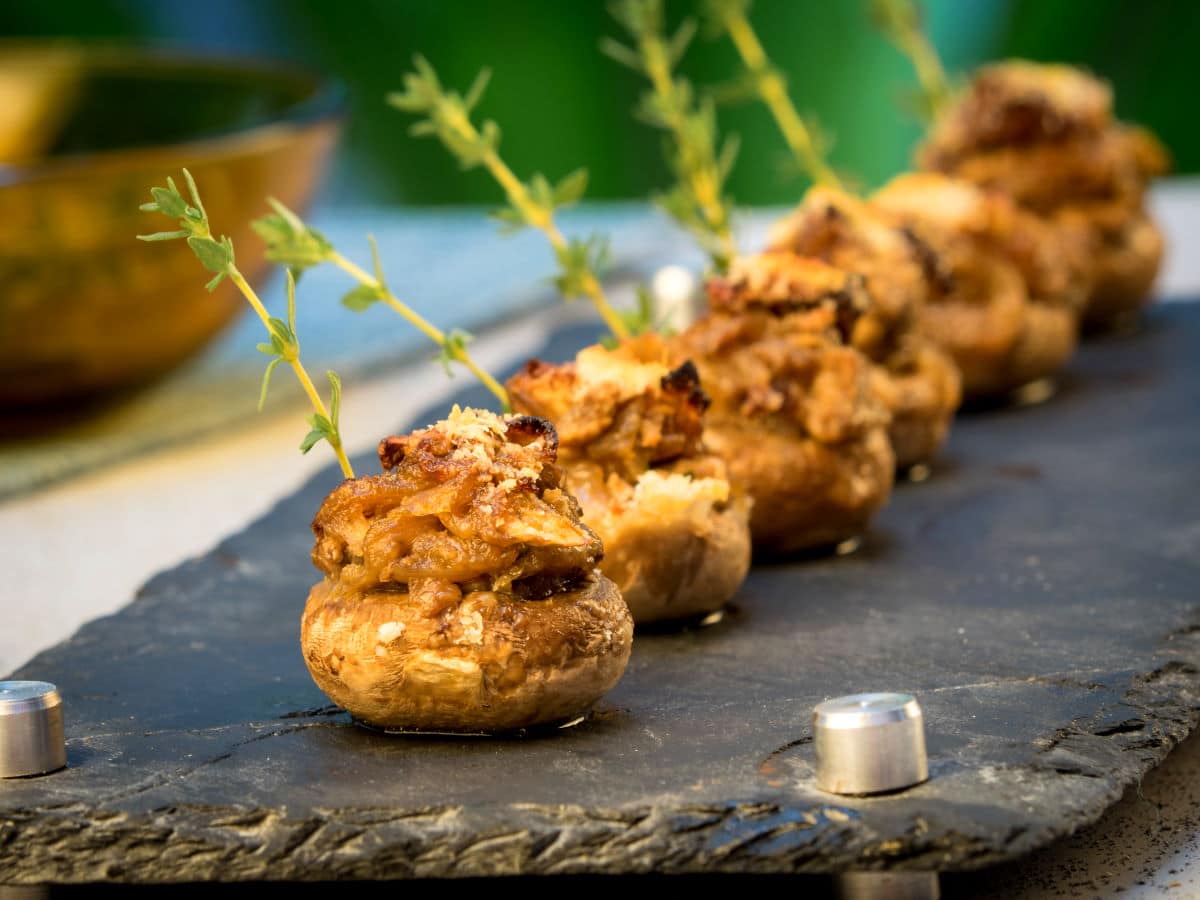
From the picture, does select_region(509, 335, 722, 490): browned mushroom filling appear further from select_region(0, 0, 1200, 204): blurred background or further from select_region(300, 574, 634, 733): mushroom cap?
select_region(0, 0, 1200, 204): blurred background

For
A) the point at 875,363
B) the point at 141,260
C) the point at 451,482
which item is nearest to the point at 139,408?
the point at 141,260

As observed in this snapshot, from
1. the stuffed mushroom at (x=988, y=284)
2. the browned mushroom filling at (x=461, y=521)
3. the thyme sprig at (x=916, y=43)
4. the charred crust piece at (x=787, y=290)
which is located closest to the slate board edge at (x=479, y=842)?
→ the browned mushroom filling at (x=461, y=521)

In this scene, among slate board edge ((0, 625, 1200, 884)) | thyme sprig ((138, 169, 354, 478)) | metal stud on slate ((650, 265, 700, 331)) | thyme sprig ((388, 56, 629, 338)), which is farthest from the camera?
metal stud on slate ((650, 265, 700, 331))

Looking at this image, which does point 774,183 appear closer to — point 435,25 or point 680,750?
point 435,25

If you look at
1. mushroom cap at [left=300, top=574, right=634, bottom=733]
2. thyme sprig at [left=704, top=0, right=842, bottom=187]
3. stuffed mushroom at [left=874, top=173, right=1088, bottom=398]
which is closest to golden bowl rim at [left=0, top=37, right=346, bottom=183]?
thyme sprig at [left=704, top=0, right=842, bottom=187]

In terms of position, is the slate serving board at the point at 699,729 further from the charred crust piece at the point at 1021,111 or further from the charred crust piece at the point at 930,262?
the charred crust piece at the point at 1021,111

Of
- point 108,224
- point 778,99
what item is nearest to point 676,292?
point 778,99

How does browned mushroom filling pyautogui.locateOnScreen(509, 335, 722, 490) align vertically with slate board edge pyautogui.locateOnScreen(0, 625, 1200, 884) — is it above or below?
above
